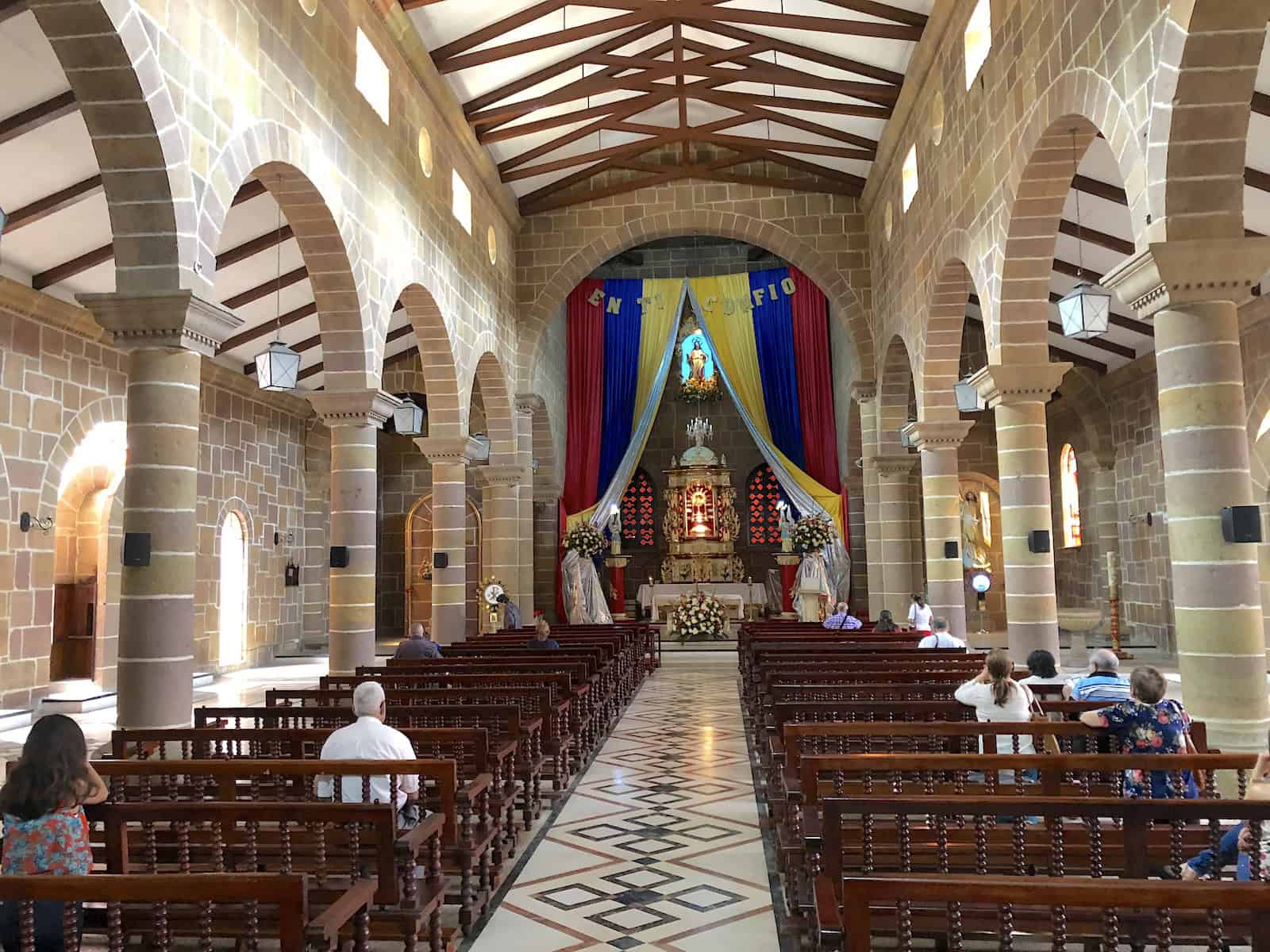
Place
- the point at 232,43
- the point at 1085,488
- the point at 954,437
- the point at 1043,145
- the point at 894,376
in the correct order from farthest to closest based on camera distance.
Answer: the point at 1085,488 < the point at 894,376 < the point at 954,437 < the point at 1043,145 < the point at 232,43

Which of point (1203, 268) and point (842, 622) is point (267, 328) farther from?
point (1203, 268)

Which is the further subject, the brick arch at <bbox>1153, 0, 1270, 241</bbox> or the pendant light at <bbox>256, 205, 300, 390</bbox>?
the pendant light at <bbox>256, 205, 300, 390</bbox>

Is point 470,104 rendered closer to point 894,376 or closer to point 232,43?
point 232,43

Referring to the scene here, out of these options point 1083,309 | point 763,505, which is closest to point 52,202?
point 1083,309

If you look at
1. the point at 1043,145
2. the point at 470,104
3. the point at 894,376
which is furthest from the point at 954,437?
the point at 470,104

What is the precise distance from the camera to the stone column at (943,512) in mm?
12992

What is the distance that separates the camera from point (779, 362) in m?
20.7

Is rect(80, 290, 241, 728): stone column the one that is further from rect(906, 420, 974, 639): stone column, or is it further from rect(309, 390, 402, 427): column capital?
Result: rect(906, 420, 974, 639): stone column

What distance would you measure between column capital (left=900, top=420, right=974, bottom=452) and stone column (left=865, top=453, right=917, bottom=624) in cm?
265

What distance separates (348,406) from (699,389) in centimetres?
1390

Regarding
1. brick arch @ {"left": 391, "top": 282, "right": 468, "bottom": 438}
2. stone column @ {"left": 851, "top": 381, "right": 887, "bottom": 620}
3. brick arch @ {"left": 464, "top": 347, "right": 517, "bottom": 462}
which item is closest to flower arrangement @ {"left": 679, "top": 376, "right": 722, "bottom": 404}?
stone column @ {"left": 851, "top": 381, "right": 887, "bottom": 620}

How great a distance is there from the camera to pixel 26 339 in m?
10.9

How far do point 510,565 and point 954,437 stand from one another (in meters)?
7.43

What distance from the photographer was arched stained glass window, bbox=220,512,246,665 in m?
15.6
